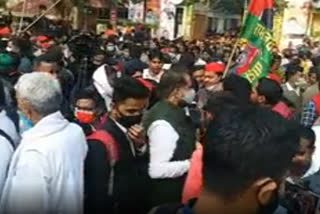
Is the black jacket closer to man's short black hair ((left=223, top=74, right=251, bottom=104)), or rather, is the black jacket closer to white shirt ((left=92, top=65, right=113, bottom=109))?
man's short black hair ((left=223, top=74, right=251, bottom=104))

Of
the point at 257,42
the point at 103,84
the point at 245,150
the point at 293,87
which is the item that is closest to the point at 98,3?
the point at 293,87

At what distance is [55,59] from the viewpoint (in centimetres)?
680

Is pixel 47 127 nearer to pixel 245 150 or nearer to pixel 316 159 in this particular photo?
pixel 316 159

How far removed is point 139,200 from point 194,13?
3447 centimetres

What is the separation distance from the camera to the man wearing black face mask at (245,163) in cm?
199

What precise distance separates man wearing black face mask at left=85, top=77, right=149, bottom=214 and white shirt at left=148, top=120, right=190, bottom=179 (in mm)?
78

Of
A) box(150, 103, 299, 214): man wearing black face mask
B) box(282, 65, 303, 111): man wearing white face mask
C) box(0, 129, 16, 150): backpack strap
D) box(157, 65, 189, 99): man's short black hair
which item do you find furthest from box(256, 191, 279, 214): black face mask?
box(282, 65, 303, 111): man wearing white face mask

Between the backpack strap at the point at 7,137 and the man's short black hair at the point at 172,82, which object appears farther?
the man's short black hair at the point at 172,82

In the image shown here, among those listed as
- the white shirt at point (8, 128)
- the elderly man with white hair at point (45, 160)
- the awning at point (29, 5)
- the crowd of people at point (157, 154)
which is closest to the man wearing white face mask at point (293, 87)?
the crowd of people at point (157, 154)

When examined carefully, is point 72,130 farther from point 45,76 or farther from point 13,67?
point 13,67

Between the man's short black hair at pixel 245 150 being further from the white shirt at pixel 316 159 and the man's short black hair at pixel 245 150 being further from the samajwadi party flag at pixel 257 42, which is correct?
the samajwadi party flag at pixel 257 42

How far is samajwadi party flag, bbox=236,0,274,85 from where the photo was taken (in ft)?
23.2

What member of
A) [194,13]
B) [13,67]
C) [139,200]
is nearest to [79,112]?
[13,67]

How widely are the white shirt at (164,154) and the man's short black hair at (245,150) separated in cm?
206
